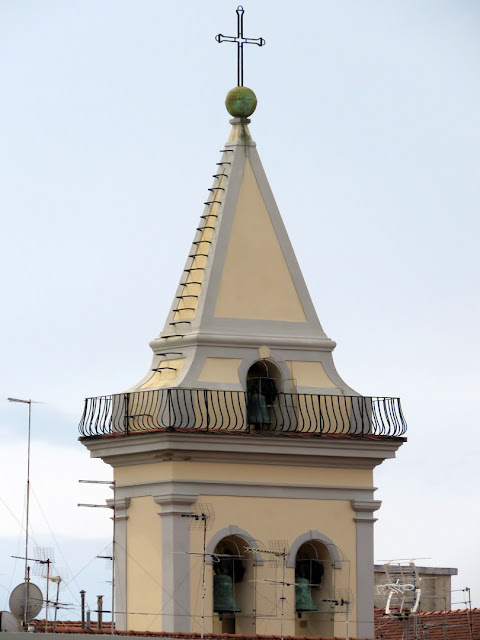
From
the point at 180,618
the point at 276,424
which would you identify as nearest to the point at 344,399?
the point at 276,424

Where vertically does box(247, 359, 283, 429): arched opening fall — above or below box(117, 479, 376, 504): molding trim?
above

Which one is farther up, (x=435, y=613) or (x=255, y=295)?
(x=255, y=295)

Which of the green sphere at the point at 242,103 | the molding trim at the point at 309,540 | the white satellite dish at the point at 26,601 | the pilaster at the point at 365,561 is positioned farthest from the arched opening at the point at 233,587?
the green sphere at the point at 242,103

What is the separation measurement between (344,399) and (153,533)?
452 centimetres

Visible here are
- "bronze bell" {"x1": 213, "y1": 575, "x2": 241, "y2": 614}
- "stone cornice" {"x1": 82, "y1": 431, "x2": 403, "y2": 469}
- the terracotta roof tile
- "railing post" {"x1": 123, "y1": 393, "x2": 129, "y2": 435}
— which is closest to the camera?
"stone cornice" {"x1": 82, "y1": 431, "x2": 403, "y2": 469}

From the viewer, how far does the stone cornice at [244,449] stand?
50031mm

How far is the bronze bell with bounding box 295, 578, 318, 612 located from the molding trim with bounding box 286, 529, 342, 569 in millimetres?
399

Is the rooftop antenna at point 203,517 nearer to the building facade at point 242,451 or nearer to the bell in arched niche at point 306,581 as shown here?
the building facade at point 242,451

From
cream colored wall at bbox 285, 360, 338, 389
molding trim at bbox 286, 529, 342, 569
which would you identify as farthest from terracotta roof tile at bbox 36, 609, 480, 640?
cream colored wall at bbox 285, 360, 338, 389

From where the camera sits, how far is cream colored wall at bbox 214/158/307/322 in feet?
170

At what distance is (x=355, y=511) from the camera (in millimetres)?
51844

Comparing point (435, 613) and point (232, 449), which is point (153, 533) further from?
point (435, 613)

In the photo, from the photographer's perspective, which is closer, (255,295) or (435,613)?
(255,295)

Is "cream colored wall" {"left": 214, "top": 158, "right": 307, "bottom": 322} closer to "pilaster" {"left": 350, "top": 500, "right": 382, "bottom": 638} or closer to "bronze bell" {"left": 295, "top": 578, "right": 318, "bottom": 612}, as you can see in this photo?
"pilaster" {"left": 350, "top": 500, "right": 382, "bottom": 638}
